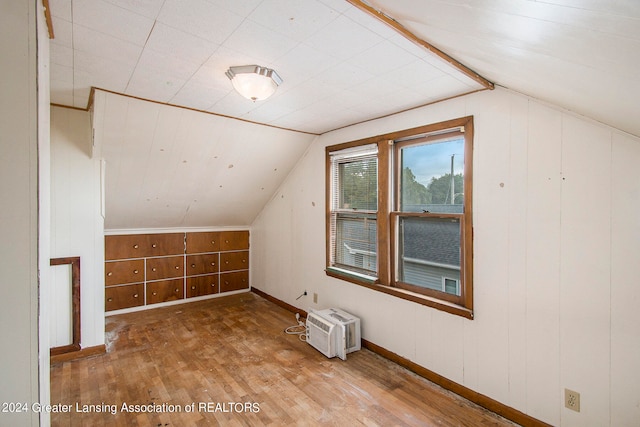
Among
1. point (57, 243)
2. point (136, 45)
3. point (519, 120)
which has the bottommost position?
point (57, 243)

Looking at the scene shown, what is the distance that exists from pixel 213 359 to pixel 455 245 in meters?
2.46

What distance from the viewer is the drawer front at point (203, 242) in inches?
184

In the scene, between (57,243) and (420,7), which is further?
(57,243)

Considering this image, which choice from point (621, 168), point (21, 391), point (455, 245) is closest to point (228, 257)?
point (455, 245)

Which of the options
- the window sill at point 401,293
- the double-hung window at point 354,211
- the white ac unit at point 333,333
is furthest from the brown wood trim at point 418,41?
the white ac unit at point 333,333

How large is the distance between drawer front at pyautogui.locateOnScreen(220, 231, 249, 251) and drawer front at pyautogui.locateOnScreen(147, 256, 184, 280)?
0.67 metres

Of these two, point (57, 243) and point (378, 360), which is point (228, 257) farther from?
point (378, 360)

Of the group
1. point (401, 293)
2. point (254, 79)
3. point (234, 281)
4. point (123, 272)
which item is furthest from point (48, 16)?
point (234, 281)

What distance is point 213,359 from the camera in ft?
9.67

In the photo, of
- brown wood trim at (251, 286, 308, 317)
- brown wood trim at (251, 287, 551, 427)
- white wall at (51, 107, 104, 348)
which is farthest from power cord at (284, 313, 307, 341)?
white wall at (51, 107, 104, 348)

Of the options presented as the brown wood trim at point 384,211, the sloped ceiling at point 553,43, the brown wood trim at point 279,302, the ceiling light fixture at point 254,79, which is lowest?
the brown wood trim at point 279,302

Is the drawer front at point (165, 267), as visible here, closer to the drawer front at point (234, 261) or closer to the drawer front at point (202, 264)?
the drawer front at point (202, 264)

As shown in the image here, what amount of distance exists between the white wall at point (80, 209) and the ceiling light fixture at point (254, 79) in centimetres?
191

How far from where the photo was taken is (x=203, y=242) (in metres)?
4.77
